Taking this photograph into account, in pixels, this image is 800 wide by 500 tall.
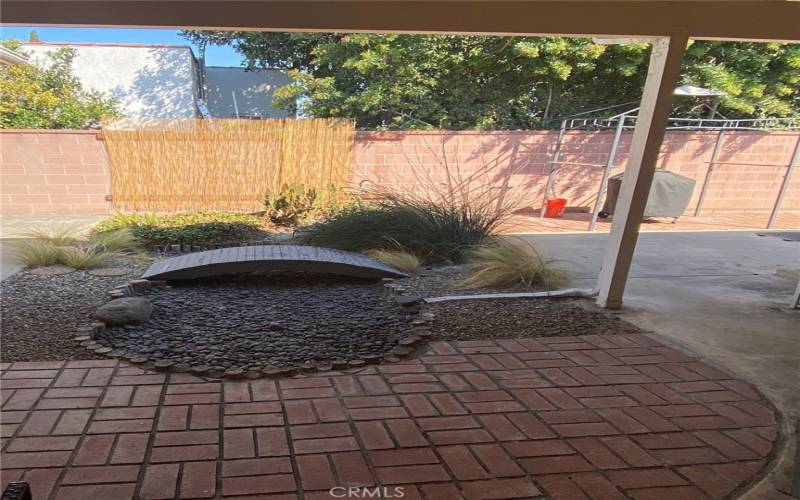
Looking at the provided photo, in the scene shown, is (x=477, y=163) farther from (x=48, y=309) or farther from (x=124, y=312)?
(x=48, y=309)

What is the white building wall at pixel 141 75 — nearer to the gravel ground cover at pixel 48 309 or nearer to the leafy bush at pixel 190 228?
the leafy bush at pixel 190 228

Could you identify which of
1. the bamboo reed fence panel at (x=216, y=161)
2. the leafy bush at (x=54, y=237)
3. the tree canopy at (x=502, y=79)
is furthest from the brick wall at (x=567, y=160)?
the leafy bush at (x=54, y=237)

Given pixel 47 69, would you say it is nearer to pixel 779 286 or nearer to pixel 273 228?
pixel 273 228

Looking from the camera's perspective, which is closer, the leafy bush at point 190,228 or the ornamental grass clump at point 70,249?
the ornamental grass clump at point 70,249

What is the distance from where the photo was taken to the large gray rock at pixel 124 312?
3.19 m

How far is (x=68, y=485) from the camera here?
169cm

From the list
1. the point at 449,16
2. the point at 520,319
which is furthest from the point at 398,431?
the point at 449,16

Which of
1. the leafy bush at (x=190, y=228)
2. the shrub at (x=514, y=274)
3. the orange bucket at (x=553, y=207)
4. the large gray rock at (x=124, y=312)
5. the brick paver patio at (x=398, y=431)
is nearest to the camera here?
the brick paver patio at (x=398, y=431)

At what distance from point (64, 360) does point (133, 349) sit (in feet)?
1.08

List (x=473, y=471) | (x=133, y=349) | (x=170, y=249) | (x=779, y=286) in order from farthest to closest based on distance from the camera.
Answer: (x=170, y=249), (x=779, y=286), (x=133, y=349), (x=473, y=471)

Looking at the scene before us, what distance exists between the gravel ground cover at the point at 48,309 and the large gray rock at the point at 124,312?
16 centimetres

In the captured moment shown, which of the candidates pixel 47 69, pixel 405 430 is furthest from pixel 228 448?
pixel 47 69

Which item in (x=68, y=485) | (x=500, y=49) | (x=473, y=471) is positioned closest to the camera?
(x=68, y=485)

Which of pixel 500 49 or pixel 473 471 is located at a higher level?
pixel 500 49
